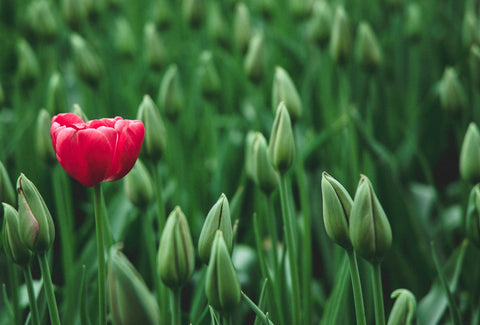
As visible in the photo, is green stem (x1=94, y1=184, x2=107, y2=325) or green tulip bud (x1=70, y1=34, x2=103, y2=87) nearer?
green stem (x1=94, y1=184, x2=107, y2=325)

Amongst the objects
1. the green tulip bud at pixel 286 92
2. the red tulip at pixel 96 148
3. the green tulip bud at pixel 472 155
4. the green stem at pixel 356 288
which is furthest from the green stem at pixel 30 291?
the green tulip bud at pixel 472 155

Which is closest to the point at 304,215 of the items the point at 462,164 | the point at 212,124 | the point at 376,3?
the point at 462,164

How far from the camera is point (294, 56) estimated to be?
162cm

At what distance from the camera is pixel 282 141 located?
27.5 inches

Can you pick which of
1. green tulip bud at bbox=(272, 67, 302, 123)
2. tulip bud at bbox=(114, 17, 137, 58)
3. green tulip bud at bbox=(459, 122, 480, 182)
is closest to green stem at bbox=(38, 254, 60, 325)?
green tulip bud at bbox=(272, 67, 302, 123)

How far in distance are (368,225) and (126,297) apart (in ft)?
0.79

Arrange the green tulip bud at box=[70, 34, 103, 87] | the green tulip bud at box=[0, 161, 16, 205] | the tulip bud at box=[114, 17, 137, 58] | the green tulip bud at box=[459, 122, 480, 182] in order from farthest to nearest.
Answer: the tulip bud at box=[114, 17, 137, 58], the green tulip bud at box=[70, 34, 103, 87], the green tulip bud at box=[459, 122, 480, 182], the green tulip bud at box=[0, 161, 16, 205]

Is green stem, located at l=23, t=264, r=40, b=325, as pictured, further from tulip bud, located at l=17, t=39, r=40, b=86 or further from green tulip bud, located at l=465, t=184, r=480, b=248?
tulip bud, located at l=17, t=39, r=40, b=86

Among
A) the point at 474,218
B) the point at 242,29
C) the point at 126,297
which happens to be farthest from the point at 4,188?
the point at 242,29

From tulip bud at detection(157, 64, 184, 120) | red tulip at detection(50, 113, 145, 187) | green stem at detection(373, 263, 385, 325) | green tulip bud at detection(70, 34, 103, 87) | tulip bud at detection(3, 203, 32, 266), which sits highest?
green tulip bud at detection(70, 34, 103, 87)

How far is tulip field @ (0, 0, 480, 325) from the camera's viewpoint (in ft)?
1.85

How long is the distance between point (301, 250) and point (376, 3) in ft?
3.88

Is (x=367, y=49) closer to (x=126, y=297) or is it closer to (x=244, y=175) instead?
(x=244, y=175)

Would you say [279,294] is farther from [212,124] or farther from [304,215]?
[212,124]
